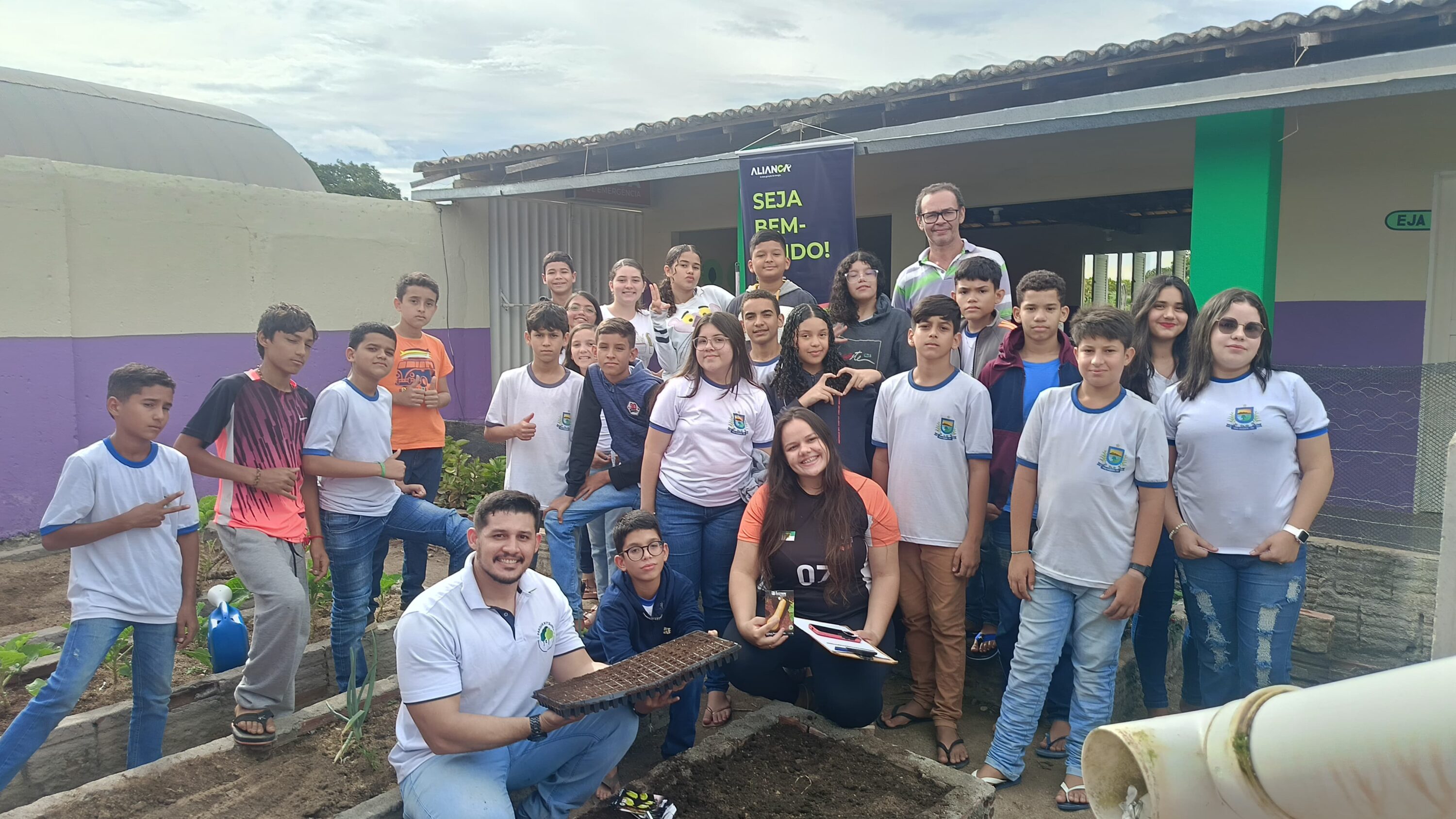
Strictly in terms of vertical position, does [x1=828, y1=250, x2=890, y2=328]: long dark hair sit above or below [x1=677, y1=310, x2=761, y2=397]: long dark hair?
above

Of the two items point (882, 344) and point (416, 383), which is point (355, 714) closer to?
point (416, 383)

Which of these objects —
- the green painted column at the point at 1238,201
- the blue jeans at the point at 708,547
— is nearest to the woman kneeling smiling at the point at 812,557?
the blue jeans at the point at 708,547

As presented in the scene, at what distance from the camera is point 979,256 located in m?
4.10

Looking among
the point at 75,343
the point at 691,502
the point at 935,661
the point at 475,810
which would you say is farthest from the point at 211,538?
the point at 935,661

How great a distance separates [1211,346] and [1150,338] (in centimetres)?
45

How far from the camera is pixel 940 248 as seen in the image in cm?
451

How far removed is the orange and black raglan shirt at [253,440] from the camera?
3588 millimetres

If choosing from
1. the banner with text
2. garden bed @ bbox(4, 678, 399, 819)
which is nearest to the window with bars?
the banner with text

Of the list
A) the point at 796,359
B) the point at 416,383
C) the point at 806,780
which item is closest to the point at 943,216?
the point at 796,359

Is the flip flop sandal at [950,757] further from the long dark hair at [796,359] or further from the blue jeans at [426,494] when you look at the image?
the blue jeans at [426,494]

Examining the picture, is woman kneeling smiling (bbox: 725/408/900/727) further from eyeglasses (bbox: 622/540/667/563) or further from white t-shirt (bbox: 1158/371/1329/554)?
white t-shirt (bbox: 1158/371/1329/554)

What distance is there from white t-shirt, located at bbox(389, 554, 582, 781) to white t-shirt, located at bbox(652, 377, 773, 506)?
3.54 feet

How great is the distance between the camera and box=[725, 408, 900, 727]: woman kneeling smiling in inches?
137

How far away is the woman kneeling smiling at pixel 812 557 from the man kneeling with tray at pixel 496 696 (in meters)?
0.75
